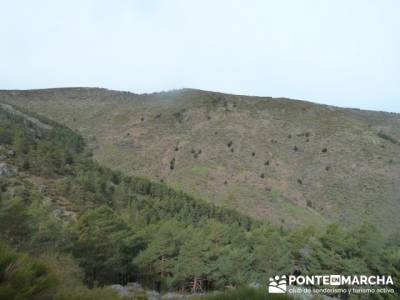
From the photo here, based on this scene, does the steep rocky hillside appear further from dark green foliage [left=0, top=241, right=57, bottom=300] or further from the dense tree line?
dark green foliage [left=0, top=241, right=57, bottom=300]

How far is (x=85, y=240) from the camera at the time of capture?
38.6m

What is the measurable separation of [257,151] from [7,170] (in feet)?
167

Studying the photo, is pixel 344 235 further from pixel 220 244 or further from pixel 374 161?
pixel 374 161

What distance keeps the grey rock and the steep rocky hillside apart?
103 feet

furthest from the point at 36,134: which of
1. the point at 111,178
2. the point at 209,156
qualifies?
the point at 209,156

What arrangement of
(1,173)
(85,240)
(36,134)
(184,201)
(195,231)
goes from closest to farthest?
(85,240)
(195,231)
(1,173)
(184,201)
(36,134)

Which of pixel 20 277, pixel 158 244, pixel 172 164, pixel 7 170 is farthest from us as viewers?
pixel 172 164

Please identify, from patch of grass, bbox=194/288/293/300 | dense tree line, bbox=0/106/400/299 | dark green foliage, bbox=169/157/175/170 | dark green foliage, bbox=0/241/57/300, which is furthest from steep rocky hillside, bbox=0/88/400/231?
dark green foliage, bbox=0/241/57/300

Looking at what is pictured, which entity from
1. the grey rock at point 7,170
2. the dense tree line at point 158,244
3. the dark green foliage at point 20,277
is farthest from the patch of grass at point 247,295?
the grey rock at point 7,170

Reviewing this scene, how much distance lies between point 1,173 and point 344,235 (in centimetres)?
3758

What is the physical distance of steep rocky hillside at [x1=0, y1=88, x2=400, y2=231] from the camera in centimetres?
7738

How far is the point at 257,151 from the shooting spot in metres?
91.6

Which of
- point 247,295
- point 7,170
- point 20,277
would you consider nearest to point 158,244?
point 7,170

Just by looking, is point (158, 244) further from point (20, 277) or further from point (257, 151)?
point (257, 151)
